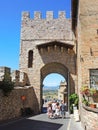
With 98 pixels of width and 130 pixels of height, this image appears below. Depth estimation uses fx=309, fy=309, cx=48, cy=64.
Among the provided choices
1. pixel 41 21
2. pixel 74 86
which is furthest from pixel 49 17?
pixel 74 86

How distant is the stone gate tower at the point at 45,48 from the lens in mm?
28547

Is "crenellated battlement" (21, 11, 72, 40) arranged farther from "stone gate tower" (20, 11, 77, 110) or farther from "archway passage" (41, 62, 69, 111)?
"archway passage" (41, 62, 69, 111)

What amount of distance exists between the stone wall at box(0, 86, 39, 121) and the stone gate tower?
2.80ft

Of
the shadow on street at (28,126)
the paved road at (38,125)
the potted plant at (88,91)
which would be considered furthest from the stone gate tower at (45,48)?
the shadow on street at (28,126)

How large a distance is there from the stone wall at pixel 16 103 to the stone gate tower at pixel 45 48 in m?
0.85

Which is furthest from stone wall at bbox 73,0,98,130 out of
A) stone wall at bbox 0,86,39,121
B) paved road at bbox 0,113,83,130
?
stone wall at bbox 0,86,39,121

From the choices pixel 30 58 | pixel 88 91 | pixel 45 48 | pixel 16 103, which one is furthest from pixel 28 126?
pixel 30 58

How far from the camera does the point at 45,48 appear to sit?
94.7 ft

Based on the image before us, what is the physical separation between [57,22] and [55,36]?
149 cm

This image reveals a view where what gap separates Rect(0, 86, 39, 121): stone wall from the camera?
18656 mm

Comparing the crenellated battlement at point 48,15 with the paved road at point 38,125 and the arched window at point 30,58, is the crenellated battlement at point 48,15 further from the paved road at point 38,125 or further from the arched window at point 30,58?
the paved road at point 38,125

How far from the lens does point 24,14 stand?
100 feet

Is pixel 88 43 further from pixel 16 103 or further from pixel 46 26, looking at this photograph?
pixel 46 26

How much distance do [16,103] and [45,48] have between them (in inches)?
326
